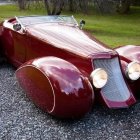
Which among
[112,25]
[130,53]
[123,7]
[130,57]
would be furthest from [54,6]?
[123,7]

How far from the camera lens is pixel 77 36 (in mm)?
6395

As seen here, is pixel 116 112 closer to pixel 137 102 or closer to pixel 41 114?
pixel 137 102

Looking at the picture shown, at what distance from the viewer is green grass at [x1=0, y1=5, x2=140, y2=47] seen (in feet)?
43.5

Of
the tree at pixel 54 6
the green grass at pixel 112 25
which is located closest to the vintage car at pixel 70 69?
the green grass at pixel 112 25

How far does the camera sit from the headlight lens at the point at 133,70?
5738 millimetres

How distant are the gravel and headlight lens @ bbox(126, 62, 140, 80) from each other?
0.47 metres

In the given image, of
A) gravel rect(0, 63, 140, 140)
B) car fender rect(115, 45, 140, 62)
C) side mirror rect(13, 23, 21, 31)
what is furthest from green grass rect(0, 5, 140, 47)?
gravel rect(0, 63, 140, 140)

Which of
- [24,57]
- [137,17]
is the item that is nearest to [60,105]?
[24,57]

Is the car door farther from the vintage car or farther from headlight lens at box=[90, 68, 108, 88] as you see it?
headlight lens at box=[90, 68, 108, 88]

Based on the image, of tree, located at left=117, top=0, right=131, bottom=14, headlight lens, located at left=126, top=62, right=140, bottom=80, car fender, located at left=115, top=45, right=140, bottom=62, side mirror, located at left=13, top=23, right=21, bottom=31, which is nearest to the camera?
headlight lens, located at left=126, top=62, right=140, bottom=80

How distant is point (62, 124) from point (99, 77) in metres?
0.81

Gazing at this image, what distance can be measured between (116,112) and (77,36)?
1517mm

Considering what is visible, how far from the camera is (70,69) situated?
17.0 feet

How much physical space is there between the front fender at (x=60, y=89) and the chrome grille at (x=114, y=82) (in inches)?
17.4
